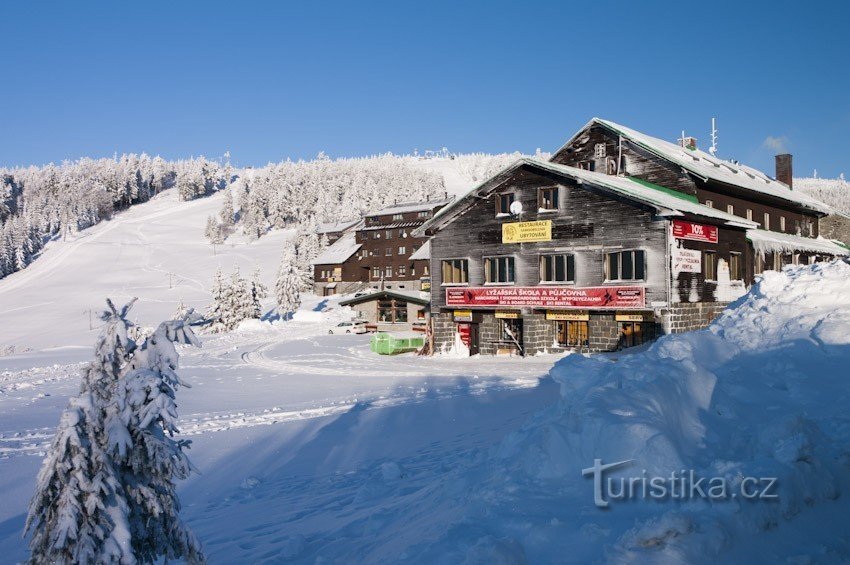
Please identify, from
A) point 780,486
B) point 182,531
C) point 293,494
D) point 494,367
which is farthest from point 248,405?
point 780,486

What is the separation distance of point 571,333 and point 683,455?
75.7 ft

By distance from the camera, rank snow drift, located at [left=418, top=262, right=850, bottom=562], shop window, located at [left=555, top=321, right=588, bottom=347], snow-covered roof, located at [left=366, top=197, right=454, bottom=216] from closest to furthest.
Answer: snow drift, located at [left=418, top=262, right=850, bottom=562]
shop window, located at [left=555, top=321, right=588, bottom=347]
snow-covered roof, located at [left=366, top=197, right=454, bottom=216]

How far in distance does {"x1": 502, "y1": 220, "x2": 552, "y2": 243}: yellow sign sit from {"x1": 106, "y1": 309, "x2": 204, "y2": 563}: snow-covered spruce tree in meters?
25.3

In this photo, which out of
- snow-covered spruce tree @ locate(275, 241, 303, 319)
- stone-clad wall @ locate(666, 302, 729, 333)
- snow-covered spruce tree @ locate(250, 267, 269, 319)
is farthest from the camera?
snow-covered spruce tree @ locate(275, 241, 303, 319)

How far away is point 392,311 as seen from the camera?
2050 inches

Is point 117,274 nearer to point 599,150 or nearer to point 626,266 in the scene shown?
point 599,150

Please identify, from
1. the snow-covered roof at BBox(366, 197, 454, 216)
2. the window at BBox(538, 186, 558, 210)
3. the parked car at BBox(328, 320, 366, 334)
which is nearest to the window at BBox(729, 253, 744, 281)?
the window at BBox(538, 186, 558, 210)

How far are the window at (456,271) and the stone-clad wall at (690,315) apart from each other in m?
11.3

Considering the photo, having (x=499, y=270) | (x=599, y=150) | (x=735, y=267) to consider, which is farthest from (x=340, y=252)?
(x=735, y=267)

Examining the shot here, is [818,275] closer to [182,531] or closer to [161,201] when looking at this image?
[182,531]

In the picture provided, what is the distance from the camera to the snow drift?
5.91m

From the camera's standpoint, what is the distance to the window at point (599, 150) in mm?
34438

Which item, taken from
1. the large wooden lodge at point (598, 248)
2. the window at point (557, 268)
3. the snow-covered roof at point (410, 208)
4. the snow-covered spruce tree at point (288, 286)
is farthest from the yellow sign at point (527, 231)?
the snow-covered roof at point (410, 208)

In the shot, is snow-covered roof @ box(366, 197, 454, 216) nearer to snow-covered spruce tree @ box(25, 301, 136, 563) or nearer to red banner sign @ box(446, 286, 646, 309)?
red banner sign @ box(446, 286, 646, 309)
